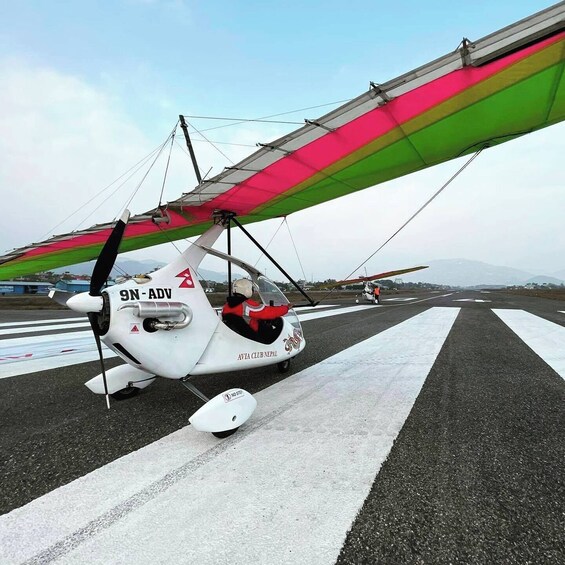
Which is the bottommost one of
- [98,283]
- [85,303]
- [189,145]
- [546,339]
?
[546,339]

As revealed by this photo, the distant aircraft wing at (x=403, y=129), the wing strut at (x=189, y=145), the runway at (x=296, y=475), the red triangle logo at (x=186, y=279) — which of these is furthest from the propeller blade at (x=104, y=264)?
the wing strut at (x=189, y=145)

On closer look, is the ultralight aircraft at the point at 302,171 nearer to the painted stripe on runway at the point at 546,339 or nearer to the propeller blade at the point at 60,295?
the propeller blade at the point at 60,295

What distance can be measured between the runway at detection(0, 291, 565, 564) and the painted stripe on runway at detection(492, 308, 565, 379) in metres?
1.79

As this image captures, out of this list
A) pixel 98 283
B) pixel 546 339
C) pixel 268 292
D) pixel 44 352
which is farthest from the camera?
pixel 546 339

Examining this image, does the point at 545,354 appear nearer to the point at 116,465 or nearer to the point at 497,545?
the point at 497,545

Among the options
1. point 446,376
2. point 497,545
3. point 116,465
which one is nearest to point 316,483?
point 497,545

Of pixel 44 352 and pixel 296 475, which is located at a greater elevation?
pixel 296 475

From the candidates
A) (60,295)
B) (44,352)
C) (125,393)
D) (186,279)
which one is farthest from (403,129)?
(44,352)

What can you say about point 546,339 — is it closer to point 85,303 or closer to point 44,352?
point 85,303

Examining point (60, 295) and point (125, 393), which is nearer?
point (60, 295)

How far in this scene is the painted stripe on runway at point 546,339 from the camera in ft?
21.4

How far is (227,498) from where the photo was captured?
2.36m

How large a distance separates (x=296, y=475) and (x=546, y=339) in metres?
9.43

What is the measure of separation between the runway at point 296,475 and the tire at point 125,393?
194 mm
